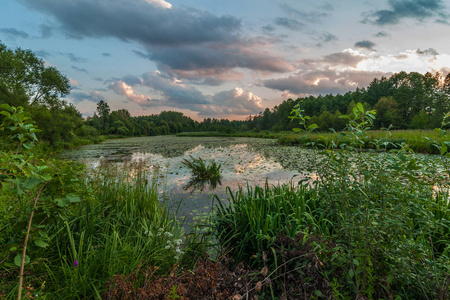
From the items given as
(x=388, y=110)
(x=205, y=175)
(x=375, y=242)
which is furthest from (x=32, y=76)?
(x=388, y=110)

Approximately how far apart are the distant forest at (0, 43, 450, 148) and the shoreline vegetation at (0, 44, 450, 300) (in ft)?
1.86

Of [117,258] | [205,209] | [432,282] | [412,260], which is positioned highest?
[412,260]

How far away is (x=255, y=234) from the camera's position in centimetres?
277

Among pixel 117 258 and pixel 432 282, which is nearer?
pixel 432 282

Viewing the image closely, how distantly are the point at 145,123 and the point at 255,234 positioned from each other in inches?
3218

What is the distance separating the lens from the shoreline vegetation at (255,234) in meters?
1.57

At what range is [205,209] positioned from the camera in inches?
206

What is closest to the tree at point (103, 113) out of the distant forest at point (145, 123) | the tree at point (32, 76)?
the distant forest at point (145, 123)

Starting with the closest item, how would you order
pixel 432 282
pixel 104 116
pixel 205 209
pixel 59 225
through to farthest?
pixel 432 282
pixel 59 225
pixel 205 209
pixel 104 116

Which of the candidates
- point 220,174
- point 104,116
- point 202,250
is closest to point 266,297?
point 202,250

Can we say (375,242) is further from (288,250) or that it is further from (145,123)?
(145,123)

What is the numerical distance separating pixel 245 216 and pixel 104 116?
79845 mm

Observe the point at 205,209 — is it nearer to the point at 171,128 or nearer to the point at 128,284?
the point at 128,284

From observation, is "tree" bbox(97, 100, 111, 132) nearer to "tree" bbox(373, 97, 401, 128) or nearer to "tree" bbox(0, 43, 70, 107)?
"tree" bbox(0, 43, 70, 107)
